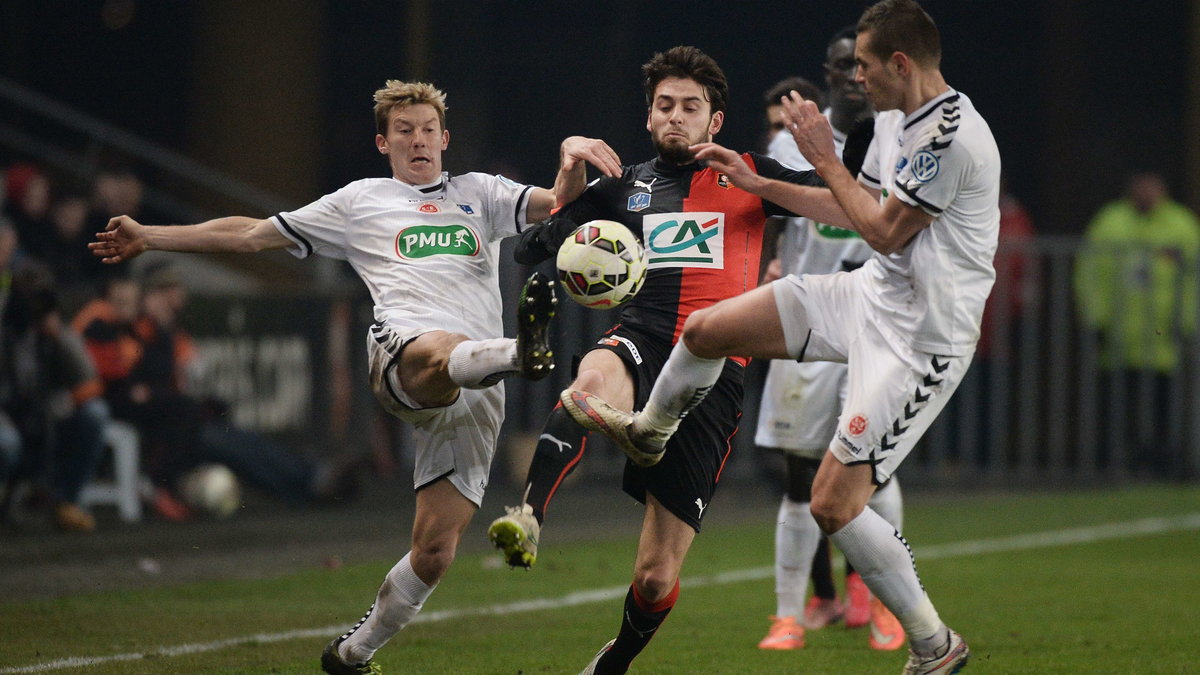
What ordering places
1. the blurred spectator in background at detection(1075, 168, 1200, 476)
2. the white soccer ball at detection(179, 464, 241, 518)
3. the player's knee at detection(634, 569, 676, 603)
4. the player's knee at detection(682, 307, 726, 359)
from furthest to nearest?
the blurred spectator in background at detection(1075, 168, 1200, 476) → the white soccer ball at detection(179, 464, 241, 518) → the player's knee at detection(634, 569, 676, 603) → the player's knee at detection(682, 307, 726, 359)

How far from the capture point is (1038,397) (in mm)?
14445

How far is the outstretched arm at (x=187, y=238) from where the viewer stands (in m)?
6.04

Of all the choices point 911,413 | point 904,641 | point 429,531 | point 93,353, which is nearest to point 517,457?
point 93,353

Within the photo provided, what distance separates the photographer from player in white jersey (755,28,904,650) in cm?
742

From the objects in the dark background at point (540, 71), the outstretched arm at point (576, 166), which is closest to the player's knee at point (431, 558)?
the outstretched arm at point (576, 166)

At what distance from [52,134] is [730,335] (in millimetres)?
11812

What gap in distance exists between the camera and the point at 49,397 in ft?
37.0

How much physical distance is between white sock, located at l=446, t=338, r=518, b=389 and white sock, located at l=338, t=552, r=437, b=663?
0.75 meters

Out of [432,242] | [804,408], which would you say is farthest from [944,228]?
[804,408]

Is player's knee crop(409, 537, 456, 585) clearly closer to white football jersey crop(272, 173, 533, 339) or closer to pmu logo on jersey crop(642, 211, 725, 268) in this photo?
white football jersey crop(272, 173, 533, 339)

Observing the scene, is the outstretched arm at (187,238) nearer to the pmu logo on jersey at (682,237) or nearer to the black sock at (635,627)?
the pmu logo on jersey at (682,237)

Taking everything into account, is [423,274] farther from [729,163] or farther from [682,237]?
[729,163]

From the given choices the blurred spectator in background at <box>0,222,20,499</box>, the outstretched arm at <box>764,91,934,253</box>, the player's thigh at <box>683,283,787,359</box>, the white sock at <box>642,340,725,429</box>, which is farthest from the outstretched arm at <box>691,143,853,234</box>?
the blurred spectator in background at <box>0,222,20,499</box>

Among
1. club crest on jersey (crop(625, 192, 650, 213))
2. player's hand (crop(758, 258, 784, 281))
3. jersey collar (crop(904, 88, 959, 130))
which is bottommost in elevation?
player's hand (crop(758, 258, 784, 281))
